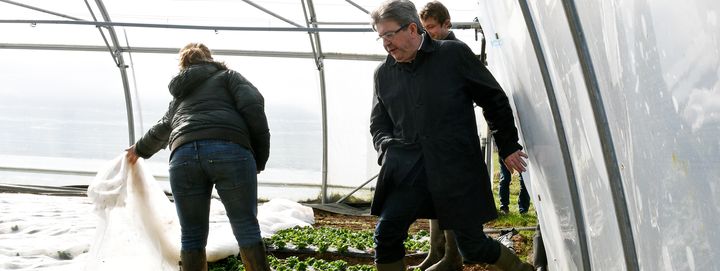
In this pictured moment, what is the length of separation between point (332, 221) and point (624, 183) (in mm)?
8068

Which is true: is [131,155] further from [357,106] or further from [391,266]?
[357,106]

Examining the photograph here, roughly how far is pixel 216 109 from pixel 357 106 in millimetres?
5562

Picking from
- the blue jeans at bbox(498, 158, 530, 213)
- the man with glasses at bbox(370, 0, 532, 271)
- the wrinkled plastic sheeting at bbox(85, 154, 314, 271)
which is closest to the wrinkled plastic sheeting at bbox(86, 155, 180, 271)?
the wrinkled plastic sheeting at bbox(85, 154, 314, 271)

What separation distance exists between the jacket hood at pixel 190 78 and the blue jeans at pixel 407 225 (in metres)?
1.69

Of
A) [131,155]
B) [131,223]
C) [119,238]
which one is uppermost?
[131,155]

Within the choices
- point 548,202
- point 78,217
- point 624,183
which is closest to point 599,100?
point 624,183

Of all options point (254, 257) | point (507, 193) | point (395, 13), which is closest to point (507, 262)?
point (395, 13)

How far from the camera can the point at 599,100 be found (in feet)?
8.04

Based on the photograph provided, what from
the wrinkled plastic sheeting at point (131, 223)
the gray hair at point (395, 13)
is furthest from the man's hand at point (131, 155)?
the gray hair at point (395, 13)

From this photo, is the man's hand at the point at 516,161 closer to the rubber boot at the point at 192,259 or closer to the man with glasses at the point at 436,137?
the man with glasses at the point at 436,137

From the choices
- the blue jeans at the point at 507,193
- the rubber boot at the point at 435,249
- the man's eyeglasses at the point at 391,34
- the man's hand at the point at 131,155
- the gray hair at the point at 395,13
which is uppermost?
the gray hair at the point at 395,13

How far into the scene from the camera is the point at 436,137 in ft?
14.7

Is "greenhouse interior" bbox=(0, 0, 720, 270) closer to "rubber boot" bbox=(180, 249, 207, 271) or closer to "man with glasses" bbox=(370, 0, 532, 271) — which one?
"man with glasses" bbox=(370, 0, 532, 271)

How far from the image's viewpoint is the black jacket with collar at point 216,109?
18.4 ft
